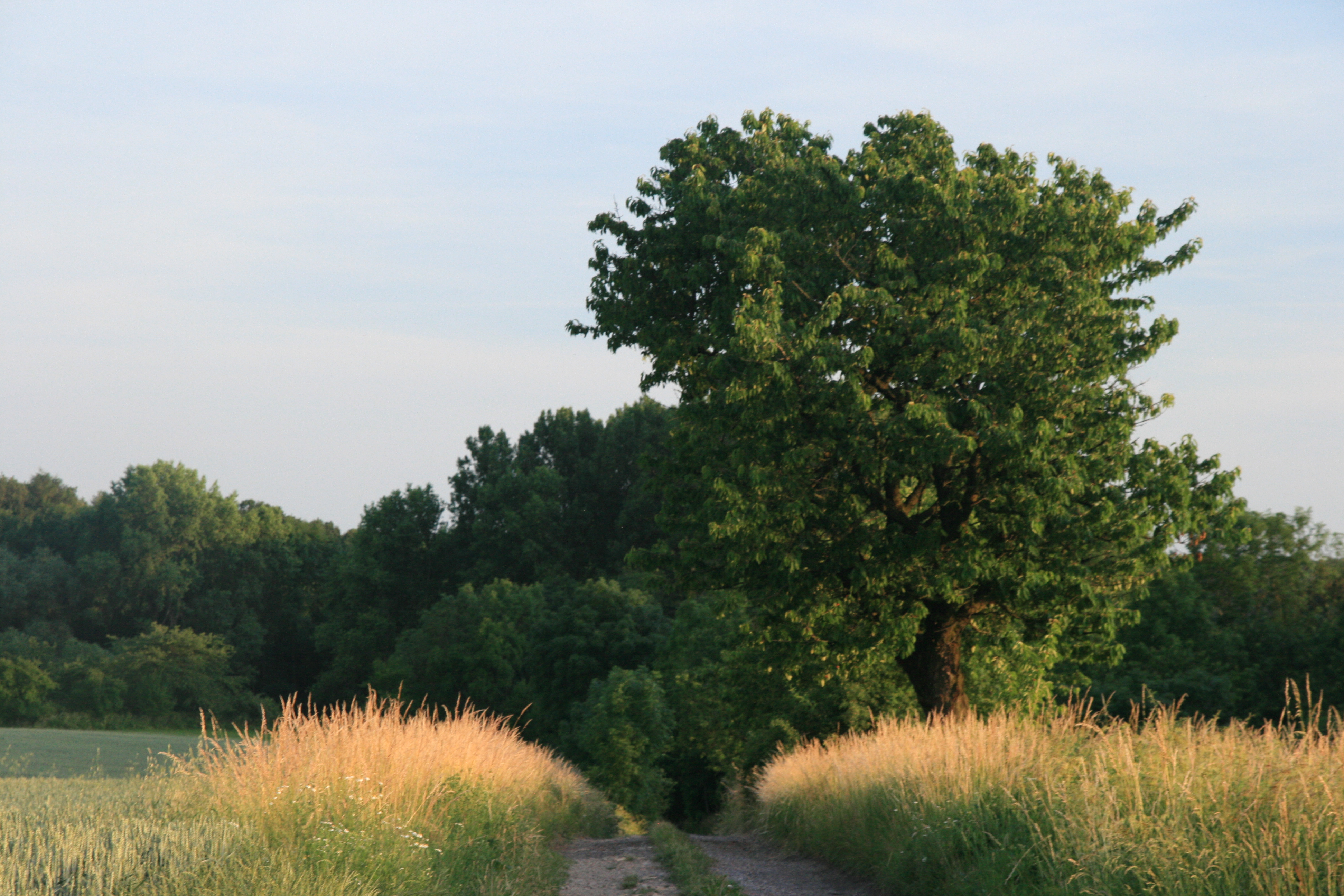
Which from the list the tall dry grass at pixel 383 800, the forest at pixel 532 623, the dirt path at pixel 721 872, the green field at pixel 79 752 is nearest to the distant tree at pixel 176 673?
the forest at pixel 532 623

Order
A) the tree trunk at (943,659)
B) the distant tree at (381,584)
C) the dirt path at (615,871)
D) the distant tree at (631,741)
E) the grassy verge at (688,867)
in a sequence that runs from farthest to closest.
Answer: the distant tree at (381,584)
the distant tree at (631,741)
the tree trunk at (943,659)
the dirt path at (615,871)
the grassy verge at (688,867)

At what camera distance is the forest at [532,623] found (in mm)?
28297

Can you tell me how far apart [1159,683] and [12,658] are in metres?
58.5

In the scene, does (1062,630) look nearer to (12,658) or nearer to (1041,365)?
(1041,365)

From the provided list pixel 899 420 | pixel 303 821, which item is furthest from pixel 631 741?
pixel 303 821

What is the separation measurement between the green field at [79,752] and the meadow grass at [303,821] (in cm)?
414

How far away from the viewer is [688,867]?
36.1 ft

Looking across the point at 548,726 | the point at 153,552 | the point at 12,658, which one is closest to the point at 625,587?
the point at 548,726

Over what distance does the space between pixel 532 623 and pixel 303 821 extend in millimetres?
51665

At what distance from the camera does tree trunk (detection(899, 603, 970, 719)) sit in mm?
17453

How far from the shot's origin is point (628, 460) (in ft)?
251

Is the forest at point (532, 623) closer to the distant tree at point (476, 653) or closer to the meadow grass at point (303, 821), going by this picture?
the distant tree at point (476, 653)

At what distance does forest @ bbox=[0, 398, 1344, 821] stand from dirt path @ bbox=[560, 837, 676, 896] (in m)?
4.62

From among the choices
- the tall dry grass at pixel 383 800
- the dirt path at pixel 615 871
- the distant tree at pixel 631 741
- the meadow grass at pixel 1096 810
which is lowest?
the distant tree at pixel 631 741
